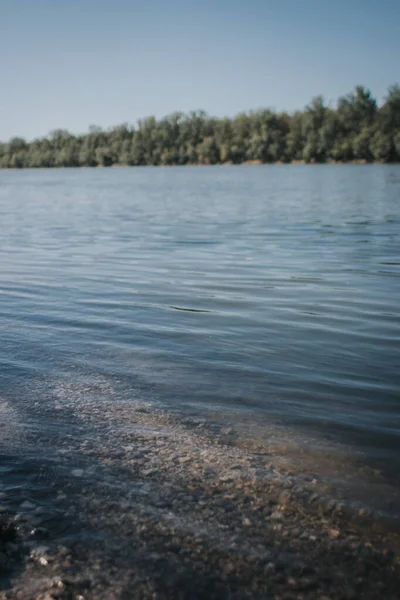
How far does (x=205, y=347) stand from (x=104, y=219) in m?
23.6

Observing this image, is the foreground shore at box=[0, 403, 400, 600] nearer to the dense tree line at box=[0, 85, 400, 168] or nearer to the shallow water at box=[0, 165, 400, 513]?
the shallow water at box=[0, 165, 400, 513]

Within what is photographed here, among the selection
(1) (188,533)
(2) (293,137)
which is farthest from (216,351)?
(2) (293,137)

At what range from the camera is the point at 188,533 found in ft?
12.7

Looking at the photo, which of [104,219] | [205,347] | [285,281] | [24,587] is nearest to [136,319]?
[205,347]

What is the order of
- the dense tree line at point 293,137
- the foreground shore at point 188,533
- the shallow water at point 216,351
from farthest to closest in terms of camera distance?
1. the dense tree line at point 293,137
2. the shallow water at point 216,351
3. the foreground shore at point 188,533

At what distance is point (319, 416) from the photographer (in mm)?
5879

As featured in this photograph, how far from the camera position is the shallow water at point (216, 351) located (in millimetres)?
5223

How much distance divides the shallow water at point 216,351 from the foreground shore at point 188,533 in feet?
0.73

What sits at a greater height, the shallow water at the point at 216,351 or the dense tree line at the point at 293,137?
the dense tree line at the point at 293,137

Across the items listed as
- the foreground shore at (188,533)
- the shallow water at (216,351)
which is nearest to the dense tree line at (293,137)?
the shallow water at (216,351)

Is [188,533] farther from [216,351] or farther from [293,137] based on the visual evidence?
[293,137]

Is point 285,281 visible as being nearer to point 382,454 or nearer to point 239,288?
point 239,288

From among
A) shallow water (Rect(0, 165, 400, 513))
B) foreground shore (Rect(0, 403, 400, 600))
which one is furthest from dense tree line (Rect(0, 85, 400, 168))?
foreground shore (Rect(0, 403, 400, 600))

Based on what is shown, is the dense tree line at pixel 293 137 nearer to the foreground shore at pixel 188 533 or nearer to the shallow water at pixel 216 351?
the shallow water at pixel 216 351
